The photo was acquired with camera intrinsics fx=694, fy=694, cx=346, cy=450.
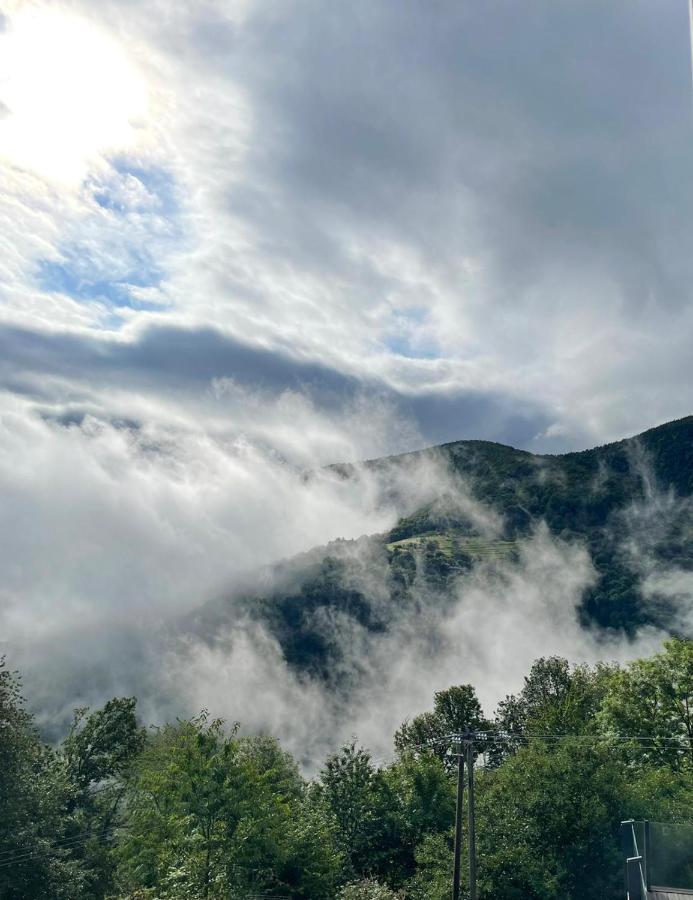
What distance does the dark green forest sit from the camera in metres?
42.2

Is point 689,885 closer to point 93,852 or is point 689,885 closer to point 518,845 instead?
point 518,845

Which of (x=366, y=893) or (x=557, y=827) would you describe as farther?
(x=557, y=827)

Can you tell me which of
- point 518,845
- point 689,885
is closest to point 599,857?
point 518,845

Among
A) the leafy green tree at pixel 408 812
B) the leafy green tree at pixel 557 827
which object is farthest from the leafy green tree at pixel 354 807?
the leafy green tree at pixel 557 827

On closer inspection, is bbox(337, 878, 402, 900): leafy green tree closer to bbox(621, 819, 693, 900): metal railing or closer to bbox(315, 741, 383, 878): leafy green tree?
bbox(621, 819, 693, 900): metal railing

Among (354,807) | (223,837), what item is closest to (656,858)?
(223,837)

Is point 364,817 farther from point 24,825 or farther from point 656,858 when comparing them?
point 656,858

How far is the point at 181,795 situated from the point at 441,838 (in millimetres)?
18271

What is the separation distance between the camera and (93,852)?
2323 inches

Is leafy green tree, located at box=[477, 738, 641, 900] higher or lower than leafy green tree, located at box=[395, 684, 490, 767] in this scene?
lower

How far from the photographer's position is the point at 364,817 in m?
57.3

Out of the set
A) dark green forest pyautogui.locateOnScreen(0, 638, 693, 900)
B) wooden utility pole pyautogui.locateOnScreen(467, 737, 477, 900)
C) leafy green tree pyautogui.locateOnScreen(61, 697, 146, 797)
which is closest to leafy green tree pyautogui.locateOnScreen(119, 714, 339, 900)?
dark green forest pyautogui.locateOnScreen(0, 638, 693, 900)

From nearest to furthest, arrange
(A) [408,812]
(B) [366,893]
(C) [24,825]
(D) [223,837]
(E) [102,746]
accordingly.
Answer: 1. (B) [366,893]
2. (D) [223,837]
3. (C) [24,825]
4. (A) [408,812]
5. (E) [102,746]

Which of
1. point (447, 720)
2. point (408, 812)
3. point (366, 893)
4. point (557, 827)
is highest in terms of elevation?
point (447, 720)
